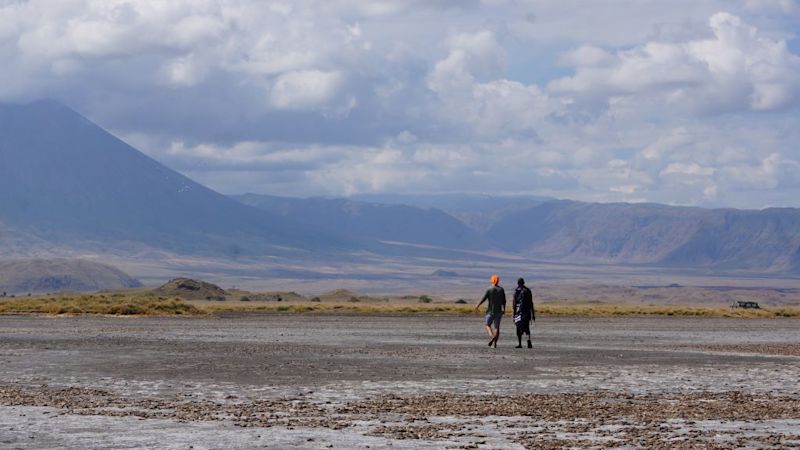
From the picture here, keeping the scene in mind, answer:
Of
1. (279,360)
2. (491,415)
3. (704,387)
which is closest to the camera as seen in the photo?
(491,415)

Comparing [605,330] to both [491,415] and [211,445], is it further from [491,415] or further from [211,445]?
[211,445]

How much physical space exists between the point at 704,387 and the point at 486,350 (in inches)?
417

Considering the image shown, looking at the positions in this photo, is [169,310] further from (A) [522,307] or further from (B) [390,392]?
(B) [390,392]

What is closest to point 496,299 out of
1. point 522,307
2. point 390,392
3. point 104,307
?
point 522,307

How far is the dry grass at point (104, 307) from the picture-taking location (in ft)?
191

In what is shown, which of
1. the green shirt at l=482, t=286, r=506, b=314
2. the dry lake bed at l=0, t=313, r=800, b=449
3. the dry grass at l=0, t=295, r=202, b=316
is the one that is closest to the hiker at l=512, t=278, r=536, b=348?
the green shirt at l=482, t=286, r=506, b=314

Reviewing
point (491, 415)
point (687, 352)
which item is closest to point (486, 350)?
point (687, 352)

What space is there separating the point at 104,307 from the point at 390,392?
42.1m

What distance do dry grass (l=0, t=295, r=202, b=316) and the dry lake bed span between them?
65.0ft

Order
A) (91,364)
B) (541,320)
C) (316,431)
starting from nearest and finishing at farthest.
Answer: (316,431) < (91,364) < (541,320)

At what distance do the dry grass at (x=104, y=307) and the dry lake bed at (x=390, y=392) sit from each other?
1982 cm

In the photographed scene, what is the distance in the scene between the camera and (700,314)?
70.6 metres

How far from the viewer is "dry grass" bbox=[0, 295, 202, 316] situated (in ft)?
191

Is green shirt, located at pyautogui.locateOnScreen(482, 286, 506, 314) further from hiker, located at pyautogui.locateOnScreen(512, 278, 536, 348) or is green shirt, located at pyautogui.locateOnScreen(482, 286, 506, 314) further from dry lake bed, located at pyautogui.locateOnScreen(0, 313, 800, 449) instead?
dry lake bed, located at pyautogui.locateOnScreen(0, 313, 800, 449)
